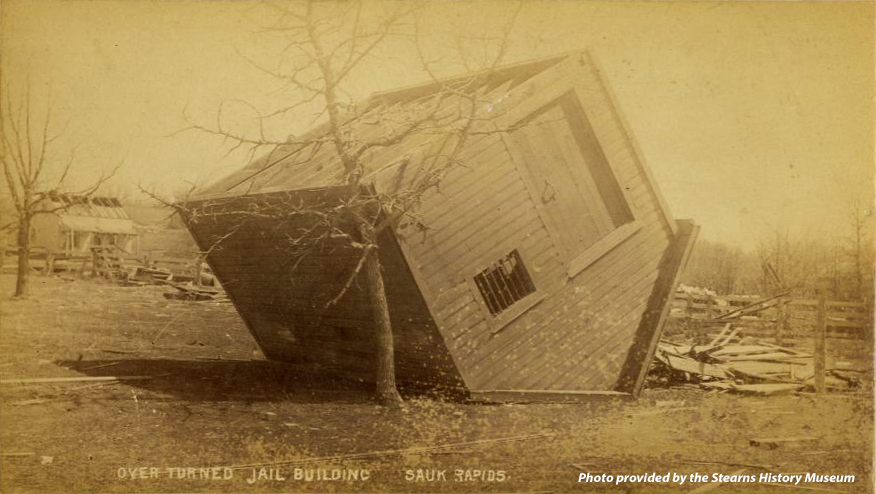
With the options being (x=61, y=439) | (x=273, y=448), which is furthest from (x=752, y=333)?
(x=61, y=439)

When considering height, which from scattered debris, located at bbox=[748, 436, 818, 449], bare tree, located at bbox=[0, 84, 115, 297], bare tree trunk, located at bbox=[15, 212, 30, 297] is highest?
bare tree, located at bbox=[0, 84, 115, 297]

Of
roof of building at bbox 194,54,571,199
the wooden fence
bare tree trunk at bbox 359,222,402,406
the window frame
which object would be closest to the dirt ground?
bare tree trunk at bbox 359,222,402,406

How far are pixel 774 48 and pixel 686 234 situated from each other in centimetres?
245

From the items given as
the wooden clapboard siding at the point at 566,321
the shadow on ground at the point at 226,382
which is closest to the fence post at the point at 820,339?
the wooden clapboard siding at the point at 566,321

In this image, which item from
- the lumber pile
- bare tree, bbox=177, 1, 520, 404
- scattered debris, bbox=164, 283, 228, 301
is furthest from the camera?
scattered debris, bbox=164, 283, 228, 301

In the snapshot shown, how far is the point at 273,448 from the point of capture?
7.07 metres

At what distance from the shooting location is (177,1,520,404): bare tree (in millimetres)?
7062

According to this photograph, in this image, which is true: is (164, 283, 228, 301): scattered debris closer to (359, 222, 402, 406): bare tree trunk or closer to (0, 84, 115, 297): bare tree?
(0, 84, 115, 297): bare tree

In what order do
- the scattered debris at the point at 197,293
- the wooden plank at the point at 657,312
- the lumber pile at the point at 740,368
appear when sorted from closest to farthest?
1. the lumber pile at the point at 740,368
2. the wooden plank at the point at 657,312
3. the scattered debris at the point at 197,293

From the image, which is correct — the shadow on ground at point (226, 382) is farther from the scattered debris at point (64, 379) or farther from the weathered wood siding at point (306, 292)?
the weathered wood siding at point (306, 292)

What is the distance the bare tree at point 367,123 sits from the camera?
23.2 ft

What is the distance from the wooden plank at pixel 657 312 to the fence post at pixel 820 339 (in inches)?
Result: 63.6

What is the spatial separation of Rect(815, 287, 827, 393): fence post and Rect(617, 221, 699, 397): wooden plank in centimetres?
161

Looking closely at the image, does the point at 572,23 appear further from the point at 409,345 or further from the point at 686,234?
the point at 409,345
